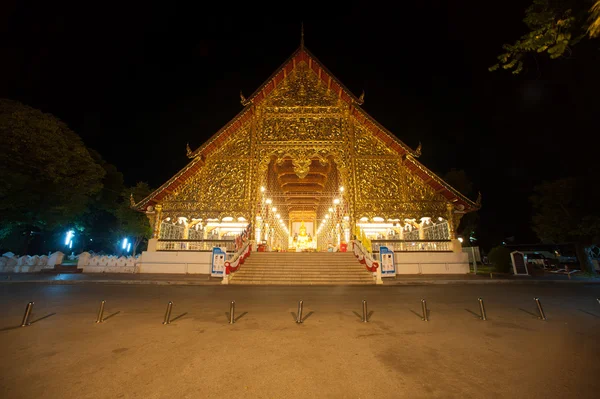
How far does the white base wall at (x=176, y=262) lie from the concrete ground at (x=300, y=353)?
711 centimetres

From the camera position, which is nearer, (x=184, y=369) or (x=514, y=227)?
(x=184, y=369)

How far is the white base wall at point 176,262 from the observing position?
1295cm

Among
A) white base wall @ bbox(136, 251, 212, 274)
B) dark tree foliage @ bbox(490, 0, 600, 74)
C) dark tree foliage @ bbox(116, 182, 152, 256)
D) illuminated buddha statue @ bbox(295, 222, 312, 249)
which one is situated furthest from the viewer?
dark tree foliage @ bbox(116, 182, 152, 256)

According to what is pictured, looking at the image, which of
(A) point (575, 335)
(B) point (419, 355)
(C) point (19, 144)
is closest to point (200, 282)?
(B) point (419, 355)

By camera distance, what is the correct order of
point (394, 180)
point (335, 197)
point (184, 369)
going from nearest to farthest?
point (184, 369), point (394, 180), point (335, 197)

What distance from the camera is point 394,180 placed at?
14086 mm

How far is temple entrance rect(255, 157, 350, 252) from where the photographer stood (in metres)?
16.5

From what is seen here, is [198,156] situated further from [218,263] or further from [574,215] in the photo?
[574,215]

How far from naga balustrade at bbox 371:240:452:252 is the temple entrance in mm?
2696

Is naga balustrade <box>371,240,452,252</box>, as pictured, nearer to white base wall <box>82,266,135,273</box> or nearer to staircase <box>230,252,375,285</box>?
staircase <box>230,252,375,285</box>

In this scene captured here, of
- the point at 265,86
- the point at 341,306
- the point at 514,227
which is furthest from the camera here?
the point at 514,227

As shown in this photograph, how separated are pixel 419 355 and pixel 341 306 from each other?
2.98 metres

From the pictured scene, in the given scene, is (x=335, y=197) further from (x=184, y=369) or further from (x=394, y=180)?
(x=184, y=369)

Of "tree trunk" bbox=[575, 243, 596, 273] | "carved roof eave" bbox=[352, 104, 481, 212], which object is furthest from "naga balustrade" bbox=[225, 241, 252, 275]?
"tree trunk" bbox=[575, 243, 596, 273]
